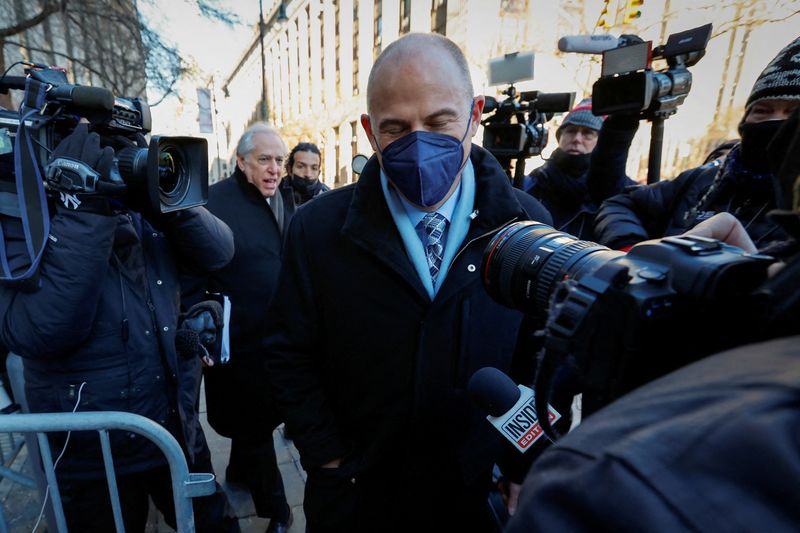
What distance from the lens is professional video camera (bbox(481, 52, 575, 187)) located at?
2.54 meters

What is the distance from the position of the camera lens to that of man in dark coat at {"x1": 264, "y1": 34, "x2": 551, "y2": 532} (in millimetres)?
485

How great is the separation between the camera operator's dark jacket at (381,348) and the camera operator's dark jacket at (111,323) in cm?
48

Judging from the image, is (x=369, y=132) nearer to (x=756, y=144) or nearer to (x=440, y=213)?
(x=440, y=213)

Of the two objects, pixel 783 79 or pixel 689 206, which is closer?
pixel 783 79

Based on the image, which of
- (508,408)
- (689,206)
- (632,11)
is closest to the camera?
(508,408)

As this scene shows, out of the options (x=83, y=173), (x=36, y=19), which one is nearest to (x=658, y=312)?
(x=83, y=173)

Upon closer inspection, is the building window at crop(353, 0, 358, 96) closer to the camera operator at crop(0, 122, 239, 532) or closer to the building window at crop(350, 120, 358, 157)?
the building window at crop(350, 120, 358, 157)

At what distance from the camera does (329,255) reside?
1.33 metres

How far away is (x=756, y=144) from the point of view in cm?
136

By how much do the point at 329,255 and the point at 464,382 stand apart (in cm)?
57

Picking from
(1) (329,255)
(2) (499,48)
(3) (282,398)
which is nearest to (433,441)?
(3) (282,398)

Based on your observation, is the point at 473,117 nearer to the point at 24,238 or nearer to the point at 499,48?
the point at 24,238

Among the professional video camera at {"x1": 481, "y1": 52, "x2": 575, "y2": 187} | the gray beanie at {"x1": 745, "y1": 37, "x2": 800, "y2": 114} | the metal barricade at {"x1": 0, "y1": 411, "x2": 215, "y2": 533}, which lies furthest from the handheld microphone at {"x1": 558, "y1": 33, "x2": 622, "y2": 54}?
the metal barricade at {"x1": 0, "y1": 411, "x2": 215, "y2": 533}

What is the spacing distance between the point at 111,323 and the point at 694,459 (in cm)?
167
